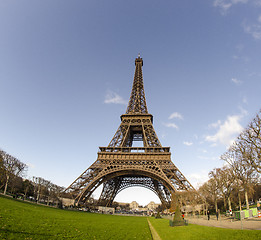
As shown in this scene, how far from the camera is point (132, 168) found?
121 feet

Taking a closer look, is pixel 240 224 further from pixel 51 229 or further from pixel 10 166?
pixel 10 166

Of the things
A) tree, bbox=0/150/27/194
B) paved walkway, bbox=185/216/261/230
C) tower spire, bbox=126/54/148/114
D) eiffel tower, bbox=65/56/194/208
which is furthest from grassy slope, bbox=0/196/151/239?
tower spire, bbox=126/54/148/114

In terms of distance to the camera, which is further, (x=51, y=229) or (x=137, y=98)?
(x=137, y=98)

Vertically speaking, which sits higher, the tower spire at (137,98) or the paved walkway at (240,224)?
the tower spire at (137,98)

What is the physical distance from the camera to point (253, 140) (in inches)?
818

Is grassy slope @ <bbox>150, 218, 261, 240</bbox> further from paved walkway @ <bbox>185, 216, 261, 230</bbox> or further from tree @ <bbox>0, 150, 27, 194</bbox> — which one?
tree @ <bbox>0, 150, 27, 194</bbox>

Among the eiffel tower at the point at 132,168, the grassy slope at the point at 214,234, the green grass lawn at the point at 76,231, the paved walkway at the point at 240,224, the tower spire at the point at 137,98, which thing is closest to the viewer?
the green grass lawn at the point at 76,231

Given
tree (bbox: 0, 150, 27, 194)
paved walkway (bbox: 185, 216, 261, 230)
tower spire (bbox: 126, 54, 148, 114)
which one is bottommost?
paved walkway (bbox: 185, 216, 261, 230)

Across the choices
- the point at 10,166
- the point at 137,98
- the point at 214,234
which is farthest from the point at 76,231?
the point at 137,98

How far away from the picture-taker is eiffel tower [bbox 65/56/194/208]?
34875 mm

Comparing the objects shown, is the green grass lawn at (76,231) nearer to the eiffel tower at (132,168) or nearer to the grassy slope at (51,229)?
the grassy slope at (51,229)

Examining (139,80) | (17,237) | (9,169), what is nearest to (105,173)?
(9,169)

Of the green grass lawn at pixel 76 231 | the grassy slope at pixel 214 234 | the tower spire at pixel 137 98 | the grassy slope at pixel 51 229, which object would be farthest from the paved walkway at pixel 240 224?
the tower spire at pixel 137 98

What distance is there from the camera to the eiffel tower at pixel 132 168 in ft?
114
